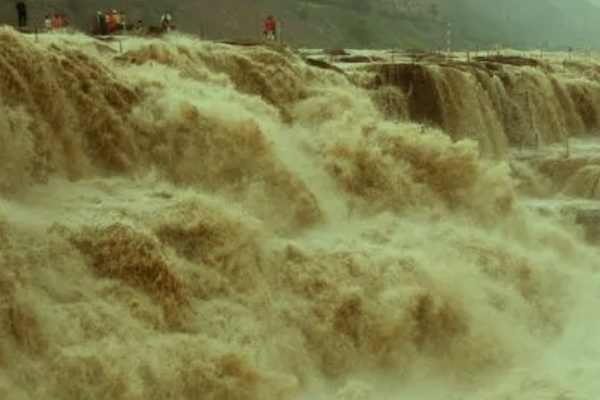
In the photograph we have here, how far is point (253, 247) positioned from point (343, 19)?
4720 centimetres

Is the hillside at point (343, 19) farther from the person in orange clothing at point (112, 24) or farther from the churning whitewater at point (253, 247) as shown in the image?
the churning whitewater at point (253, 247)

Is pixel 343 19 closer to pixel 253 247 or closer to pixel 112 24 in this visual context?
pixel 112 24

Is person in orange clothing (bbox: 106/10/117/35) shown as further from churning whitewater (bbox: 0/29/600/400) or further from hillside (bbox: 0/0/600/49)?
hillside (bbox: 0/0/600/49)

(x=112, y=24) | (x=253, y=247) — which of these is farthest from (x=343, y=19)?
(x=253, y=247)

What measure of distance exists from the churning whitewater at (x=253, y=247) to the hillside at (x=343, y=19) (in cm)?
1127

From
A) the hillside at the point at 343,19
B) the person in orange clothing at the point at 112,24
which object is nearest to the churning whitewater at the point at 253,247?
the person in orange clothing at the point at 112,24

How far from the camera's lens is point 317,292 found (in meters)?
9.55

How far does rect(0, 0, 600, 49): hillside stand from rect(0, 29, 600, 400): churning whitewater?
11.3 metres

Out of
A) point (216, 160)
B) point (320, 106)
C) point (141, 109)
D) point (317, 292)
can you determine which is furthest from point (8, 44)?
point (320, 106)

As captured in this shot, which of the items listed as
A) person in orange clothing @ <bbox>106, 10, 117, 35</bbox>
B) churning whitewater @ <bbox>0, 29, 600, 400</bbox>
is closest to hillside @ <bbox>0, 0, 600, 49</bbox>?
person in orange clothing @ <bbox>106, 10, 117, 35</bbox>

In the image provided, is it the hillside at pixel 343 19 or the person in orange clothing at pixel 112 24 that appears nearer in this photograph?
the person in orange clothing at pixel 112 24

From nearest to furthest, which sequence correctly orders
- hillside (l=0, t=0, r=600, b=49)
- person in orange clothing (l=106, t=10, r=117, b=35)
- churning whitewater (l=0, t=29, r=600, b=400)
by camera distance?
churning whitewater (l=0, t=29, r=600, b=400) → person in orange clothing (l=106, t=10, r=117, b=35) → hillside (l=0, t=0, r=600, b=49)

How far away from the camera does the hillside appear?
4016 cm

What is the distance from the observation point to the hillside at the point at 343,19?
4016cm
